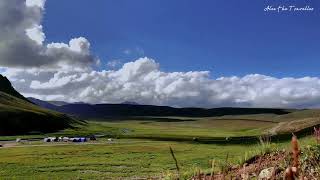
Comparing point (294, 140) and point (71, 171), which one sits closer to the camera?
point (294, 140)

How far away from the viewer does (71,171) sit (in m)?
58.9

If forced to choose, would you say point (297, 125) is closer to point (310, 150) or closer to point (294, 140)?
point (310, 150)

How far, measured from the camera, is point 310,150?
13492 mm

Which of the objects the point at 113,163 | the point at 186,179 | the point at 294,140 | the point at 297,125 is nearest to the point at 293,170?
the point at 294,140

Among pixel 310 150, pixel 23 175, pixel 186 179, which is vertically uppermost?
pixel 310 150

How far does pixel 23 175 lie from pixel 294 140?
54703 mm

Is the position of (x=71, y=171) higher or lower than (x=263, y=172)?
lower

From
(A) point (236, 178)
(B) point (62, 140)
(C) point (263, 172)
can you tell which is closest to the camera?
(A) point (236, 178)

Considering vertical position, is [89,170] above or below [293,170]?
below

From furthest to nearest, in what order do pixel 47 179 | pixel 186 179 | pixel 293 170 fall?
pixel 47 179 < pixel 186 179 < pixel 293 170

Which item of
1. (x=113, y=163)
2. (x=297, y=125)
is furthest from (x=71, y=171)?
(x=297, y=125)

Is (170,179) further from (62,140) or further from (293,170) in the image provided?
(62,140)

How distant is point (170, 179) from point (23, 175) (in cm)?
4625

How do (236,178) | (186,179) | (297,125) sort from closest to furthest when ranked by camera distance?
1. (236,178)
2. (186,179)
3. (297,125)
